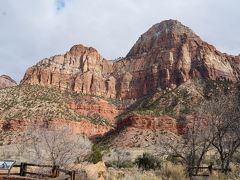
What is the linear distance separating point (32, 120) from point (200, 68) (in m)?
61.9

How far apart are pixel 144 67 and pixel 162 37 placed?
1319 centimetres

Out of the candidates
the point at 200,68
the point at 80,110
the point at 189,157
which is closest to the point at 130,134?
the point at 80,110

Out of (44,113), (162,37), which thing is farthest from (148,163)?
(162,37)

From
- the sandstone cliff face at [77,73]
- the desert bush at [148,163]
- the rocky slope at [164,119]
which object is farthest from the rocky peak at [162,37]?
the desert bush at [148,163]

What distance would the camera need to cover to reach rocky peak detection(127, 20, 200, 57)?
14738 cm

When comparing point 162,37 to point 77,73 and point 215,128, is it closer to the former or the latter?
point 77,73

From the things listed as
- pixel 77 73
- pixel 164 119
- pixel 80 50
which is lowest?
pixel 164 119

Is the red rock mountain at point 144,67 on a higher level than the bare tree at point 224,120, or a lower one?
higher

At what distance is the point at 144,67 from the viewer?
509 feet

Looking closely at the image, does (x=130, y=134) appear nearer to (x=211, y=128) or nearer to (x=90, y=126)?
(x=90, y=126)

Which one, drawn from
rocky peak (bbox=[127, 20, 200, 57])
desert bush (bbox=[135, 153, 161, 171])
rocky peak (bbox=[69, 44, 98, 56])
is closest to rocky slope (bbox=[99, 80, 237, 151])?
desert bush (bbox=[135, 153, 161, 171])

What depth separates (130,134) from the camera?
9181 cm

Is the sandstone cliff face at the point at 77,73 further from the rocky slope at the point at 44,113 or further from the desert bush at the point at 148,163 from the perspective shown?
the desert bush at the point at 148,163

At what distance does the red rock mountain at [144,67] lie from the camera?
447 feet
